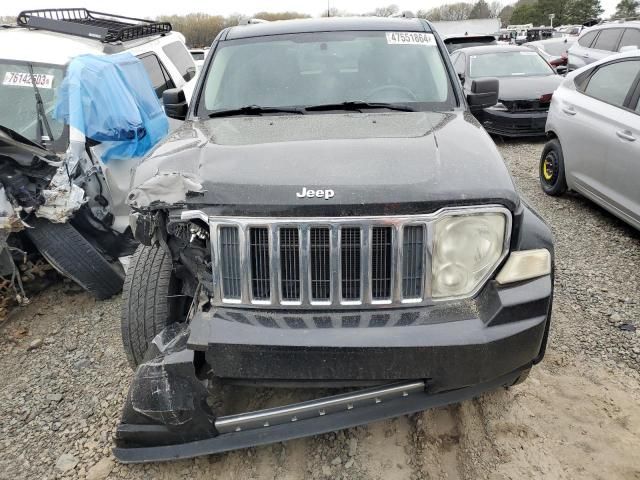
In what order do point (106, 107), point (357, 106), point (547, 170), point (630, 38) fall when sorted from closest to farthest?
point (357, 106), point (106, 107), point (547, 170), point (630, 38)

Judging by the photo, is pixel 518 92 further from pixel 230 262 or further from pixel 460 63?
pixel 230 262

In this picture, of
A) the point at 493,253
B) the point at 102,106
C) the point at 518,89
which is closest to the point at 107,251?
the point at 102,106

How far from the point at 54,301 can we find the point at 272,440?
9.46 feet

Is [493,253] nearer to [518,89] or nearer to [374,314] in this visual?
[374,314]

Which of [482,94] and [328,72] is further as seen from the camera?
[482,94]

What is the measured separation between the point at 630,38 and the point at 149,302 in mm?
10415

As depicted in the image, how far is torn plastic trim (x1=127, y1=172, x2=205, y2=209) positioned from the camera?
2297 millimetres

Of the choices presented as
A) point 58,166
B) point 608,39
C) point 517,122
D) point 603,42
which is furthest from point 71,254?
point 603,42

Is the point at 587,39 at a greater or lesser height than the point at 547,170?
greater

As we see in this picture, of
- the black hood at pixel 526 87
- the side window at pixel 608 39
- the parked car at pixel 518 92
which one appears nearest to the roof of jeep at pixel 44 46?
the parked car at pixel 518 92

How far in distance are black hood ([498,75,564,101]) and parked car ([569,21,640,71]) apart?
117cm

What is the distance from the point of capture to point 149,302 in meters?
2.72

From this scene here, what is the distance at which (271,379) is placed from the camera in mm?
2234

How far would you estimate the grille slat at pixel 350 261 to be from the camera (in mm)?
2178
